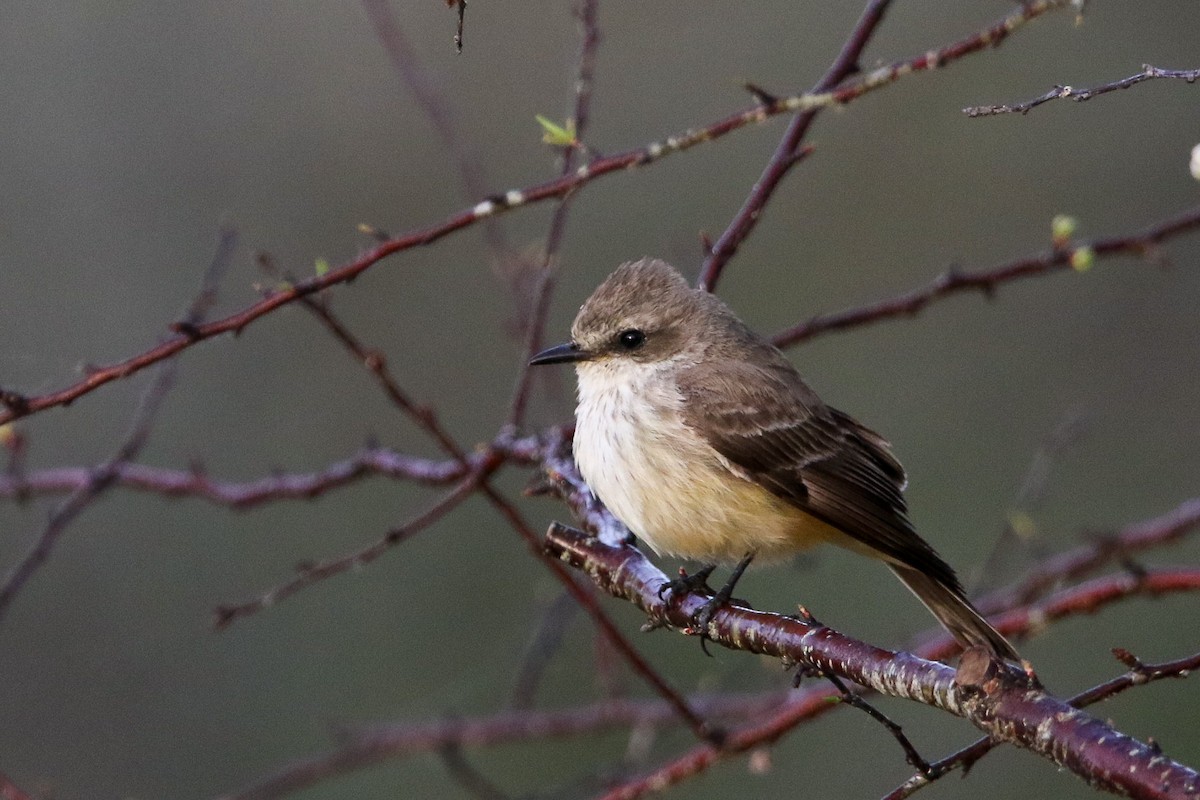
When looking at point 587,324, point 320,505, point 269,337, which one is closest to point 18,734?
point 320,505

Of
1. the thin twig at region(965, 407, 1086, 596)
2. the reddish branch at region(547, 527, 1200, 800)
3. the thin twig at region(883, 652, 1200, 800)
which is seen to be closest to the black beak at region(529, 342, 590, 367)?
the reddish branch at region(547, 527, 1200, 800)

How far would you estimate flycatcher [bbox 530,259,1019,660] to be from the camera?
15.0ft

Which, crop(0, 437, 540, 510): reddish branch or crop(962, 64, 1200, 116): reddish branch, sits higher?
crop(0, 437, 540, 510): reddish branch

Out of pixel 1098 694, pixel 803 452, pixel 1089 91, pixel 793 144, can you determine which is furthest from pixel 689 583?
pixel 1089 91

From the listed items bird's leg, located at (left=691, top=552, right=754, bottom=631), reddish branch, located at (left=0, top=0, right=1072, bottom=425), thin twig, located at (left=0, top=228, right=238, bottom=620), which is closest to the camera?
reddish branch, located at (left=0, top=0, right=1072, bottom=425)

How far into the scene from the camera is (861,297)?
9.10 meters

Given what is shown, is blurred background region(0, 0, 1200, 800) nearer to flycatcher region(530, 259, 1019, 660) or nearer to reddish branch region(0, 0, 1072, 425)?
flycatcher region(530, 259, 1019, 660)

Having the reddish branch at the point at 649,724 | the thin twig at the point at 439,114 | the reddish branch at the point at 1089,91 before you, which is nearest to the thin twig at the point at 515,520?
the reddish branch at the point at 649,724

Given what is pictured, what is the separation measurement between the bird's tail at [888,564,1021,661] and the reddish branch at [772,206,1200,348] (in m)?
0.84

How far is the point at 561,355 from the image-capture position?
16.1 feet

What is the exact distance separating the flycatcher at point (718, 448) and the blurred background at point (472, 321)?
2.42 meters

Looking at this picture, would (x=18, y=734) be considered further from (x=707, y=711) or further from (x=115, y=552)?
(x=707, y=711)

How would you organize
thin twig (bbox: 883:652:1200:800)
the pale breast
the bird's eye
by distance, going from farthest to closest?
the bird's eye → the pale breast → thin twig (bbox: 883:652:1200:800)

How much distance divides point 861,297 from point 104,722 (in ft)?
17.2
